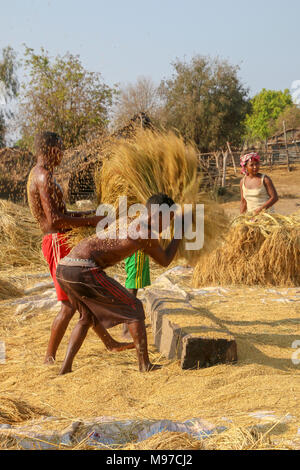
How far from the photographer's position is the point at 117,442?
2.17m

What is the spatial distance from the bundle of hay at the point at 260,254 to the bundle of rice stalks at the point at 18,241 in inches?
135

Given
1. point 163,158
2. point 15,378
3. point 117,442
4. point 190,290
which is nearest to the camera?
point 117,442

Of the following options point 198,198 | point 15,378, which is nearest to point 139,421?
point 15,378

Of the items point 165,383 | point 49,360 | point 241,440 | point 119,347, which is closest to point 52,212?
point 49,360

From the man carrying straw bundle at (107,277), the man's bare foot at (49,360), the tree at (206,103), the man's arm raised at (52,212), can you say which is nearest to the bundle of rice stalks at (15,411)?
the man carrying straw bundle at (107,277)

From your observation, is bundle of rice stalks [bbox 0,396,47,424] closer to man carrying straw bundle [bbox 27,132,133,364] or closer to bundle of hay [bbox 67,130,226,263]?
man carrying straw bundle [bbox 27,132,133,364]

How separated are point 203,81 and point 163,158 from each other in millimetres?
25989

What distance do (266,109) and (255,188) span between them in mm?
64397

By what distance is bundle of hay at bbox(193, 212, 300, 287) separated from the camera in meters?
5.72

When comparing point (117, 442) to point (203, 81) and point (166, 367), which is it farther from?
point (203, 81)

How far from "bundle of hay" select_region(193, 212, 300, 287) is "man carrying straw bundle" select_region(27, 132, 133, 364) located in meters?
2.46

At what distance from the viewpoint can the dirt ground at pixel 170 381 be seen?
8.54ft

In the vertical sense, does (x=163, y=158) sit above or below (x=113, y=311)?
above

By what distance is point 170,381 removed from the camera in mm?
3113
